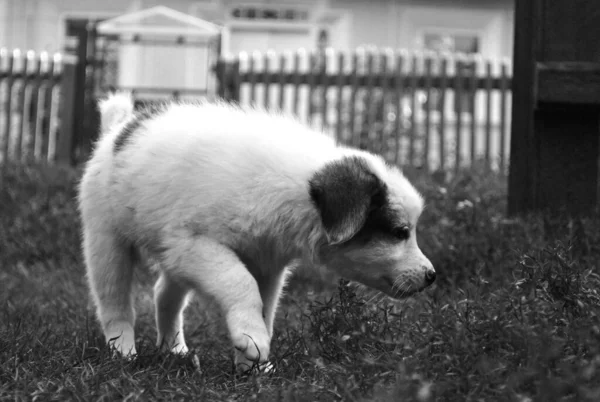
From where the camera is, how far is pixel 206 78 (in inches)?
439

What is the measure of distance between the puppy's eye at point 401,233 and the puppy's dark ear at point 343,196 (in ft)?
0.66

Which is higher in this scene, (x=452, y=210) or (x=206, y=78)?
(x=206, y=78)

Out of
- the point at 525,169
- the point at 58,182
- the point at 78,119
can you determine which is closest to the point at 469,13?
the point at 78,119

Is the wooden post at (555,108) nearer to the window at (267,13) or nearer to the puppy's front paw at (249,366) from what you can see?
the puppy's front paw at (249,366)

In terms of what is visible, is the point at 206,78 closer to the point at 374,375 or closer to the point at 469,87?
the point at 469,87

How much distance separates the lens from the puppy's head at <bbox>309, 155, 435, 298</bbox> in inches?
143

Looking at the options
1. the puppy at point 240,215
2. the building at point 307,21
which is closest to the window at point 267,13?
the building at point 307,21

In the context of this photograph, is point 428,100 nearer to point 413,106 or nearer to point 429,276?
point 413,106

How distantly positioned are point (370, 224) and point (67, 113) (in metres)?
7.88

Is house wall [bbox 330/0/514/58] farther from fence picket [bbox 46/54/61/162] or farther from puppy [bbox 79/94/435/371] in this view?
puppy [bbox 79/94/435/371]

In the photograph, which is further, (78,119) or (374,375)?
(78,119)

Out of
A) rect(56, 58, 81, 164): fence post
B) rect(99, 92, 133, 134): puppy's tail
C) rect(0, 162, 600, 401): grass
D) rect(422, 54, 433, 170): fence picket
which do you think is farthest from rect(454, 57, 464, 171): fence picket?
rect(99, 92, 133, 134): puppy's tail

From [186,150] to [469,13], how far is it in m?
15.0

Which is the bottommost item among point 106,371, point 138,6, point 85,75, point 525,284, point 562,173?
point 106,371
